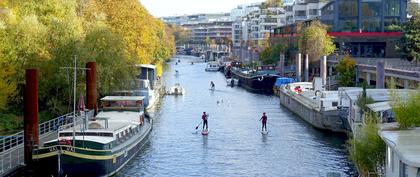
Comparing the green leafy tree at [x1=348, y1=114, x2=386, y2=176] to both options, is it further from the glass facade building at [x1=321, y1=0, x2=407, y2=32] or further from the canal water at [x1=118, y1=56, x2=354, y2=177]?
the glass facade building at [x1=321, y1=0, x2=407, y2=32]

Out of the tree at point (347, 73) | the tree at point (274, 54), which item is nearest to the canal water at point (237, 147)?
the tree at point (347, 73)

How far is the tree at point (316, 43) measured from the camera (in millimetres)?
105562

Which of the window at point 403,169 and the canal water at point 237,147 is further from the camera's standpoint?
the canal water at point 237,147

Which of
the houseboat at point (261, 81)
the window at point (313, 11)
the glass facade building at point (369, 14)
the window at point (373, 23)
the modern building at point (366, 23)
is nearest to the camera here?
the houseboat at point (261, 81)

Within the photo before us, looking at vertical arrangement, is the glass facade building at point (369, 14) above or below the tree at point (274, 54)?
above

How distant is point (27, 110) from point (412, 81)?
131 feet

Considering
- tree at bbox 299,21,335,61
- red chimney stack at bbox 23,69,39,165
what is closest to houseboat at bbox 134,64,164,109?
tree at bbox 299,21,335,61

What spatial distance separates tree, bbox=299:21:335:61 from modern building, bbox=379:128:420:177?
78.3 metres

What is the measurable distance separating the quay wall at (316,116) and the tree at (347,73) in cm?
960

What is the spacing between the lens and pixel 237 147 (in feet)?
159

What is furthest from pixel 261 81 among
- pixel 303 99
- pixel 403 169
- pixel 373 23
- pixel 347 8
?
pixel 403 169

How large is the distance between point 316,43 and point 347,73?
2625 centimetres

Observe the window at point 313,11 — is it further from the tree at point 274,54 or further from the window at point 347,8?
the window at point 347,8

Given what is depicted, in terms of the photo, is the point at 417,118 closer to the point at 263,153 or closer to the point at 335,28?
the point at 263,153
